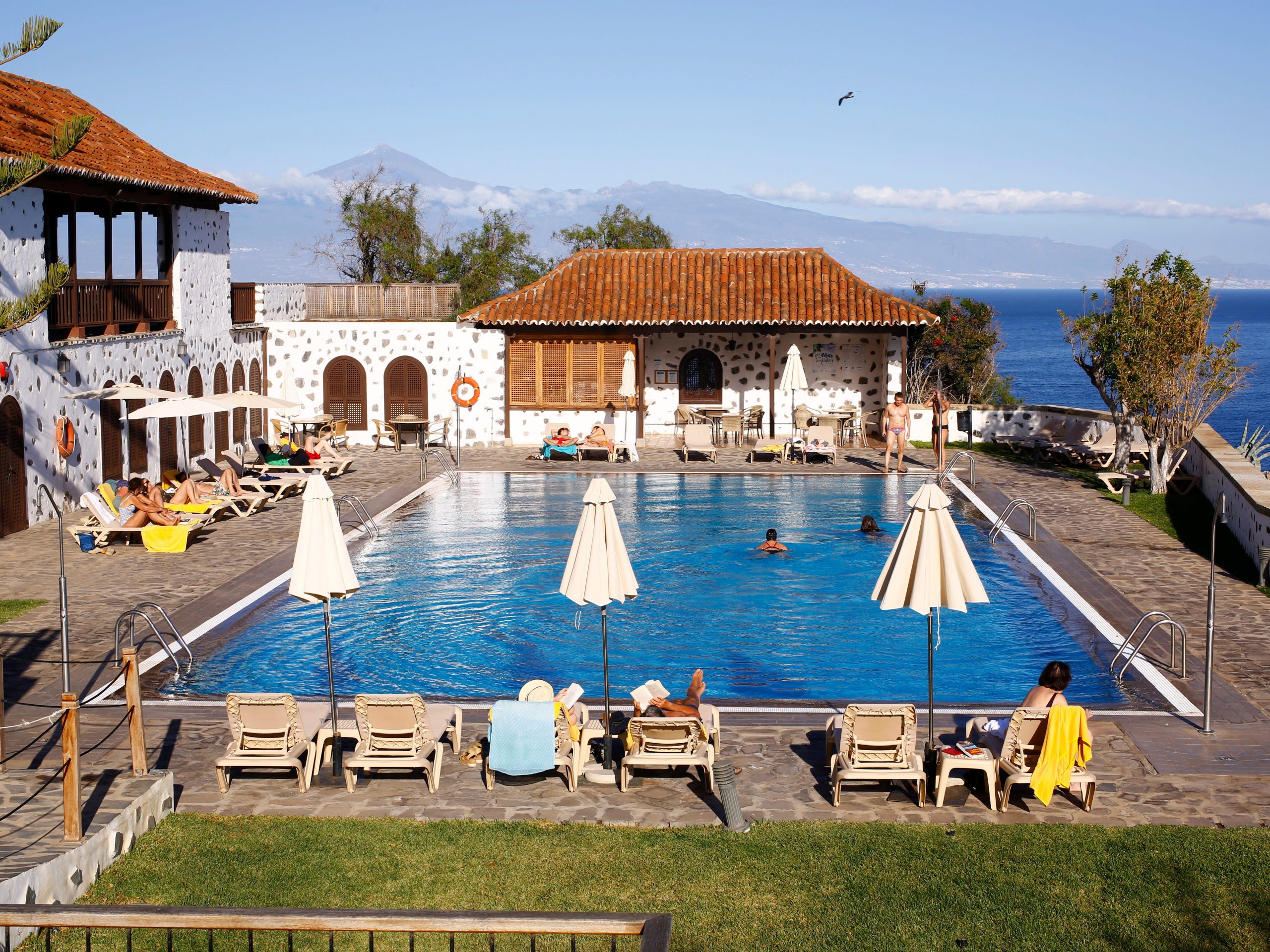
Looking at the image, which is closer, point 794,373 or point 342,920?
point 342,920

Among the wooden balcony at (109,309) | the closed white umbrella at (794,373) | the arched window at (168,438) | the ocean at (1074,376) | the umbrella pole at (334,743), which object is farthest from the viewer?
the ocean at (1074,376)

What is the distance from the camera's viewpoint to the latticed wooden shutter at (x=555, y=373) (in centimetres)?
2905

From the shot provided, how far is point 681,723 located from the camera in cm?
920

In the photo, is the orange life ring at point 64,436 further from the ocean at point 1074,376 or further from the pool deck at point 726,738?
the ocean at point 1074,376

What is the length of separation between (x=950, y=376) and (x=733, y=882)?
159ft

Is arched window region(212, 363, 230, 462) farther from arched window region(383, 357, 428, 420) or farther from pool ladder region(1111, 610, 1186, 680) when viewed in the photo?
pool ladder region(1111, 610, 1186, 680)

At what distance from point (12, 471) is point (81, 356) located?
275 cm

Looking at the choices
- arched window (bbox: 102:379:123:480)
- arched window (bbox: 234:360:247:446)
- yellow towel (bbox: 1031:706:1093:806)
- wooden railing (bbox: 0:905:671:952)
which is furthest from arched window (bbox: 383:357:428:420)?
wooden railing (bbox: 0:905:671:952)

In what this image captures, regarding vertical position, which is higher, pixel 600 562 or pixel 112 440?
pixel 112 440

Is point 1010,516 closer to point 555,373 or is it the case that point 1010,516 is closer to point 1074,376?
point 555,373

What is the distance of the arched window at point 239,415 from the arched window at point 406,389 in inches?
131

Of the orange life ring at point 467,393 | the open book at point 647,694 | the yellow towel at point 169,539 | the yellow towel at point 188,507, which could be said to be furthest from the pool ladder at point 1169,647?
the orange life ring at point 467,393

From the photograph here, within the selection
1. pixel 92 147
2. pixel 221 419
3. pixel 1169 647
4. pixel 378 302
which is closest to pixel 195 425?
pixel 221 419

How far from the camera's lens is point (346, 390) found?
29.9m
